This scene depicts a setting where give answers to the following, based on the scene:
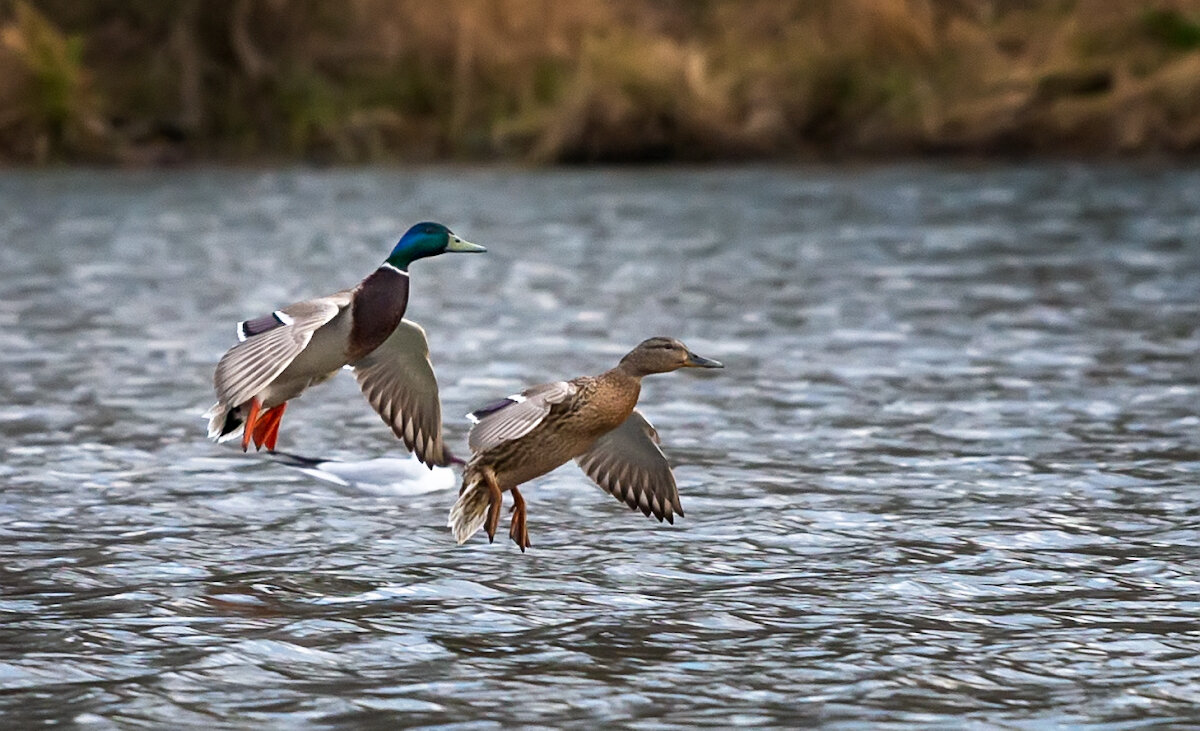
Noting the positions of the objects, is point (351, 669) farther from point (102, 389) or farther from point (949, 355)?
point (949, 355)

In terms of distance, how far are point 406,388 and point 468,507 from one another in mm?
1277

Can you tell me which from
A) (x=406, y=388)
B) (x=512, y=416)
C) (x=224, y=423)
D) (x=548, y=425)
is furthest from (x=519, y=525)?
(x=224, y=423)

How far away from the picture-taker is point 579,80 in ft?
104

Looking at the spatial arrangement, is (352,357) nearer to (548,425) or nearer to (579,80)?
(548,425)

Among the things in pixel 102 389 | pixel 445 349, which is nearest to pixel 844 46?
pixel 445 349

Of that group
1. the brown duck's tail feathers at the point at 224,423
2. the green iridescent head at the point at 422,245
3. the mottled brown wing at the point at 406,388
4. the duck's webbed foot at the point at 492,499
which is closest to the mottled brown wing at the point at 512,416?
the duck's webbed foot at the point at 492,499

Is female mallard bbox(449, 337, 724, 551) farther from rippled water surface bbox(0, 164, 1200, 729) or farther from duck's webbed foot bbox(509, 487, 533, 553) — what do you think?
rippled water surface bbox(0, 164, 1200, 729)

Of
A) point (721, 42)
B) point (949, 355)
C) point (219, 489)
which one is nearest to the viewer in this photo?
point (219, 489)

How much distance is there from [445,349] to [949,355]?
3.55 meters

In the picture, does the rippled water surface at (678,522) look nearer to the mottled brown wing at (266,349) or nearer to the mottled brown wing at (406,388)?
the mottled brown wing at (406,388)

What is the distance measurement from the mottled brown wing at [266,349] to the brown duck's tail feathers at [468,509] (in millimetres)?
829

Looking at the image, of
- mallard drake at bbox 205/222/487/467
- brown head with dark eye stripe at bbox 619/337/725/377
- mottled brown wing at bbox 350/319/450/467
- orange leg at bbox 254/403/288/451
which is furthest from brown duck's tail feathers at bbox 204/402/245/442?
brown head with dark eye stripe at bbox 619/337/725/377

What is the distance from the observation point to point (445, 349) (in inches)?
591

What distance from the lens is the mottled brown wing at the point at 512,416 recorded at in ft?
24.4
